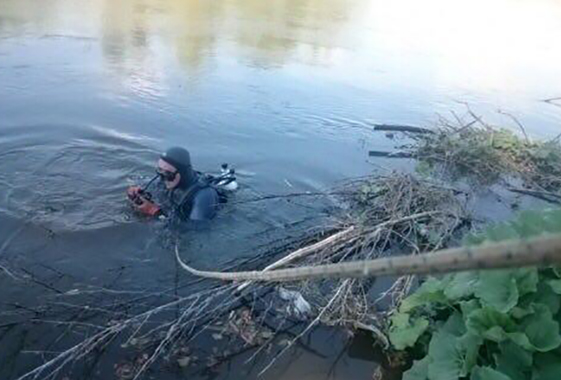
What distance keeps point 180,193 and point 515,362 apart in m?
3.90

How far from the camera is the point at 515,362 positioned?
2.99 metres

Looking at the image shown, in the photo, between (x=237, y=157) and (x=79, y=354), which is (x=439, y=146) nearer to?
(x=237, y=157)

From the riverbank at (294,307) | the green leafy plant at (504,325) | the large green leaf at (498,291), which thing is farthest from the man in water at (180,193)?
the large green leaf at (498,291)

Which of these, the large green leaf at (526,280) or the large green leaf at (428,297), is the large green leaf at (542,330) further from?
the large green leaf at (428,297)

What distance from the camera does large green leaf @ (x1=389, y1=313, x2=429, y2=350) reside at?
3.88m

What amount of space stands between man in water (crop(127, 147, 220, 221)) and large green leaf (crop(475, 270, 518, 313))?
10.9ft

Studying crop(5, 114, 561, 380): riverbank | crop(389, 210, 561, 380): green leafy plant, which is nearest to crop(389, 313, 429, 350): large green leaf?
crop(5, 114, 561, 380): riverbank

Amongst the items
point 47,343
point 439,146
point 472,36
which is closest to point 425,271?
point 47,343

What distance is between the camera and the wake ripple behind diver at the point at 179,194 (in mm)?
5715

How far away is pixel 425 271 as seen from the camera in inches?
34.9

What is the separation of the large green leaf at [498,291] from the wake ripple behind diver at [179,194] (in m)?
3.33

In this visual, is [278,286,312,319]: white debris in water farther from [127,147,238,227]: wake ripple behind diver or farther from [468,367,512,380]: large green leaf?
[468,367,512,380]: large green leaf

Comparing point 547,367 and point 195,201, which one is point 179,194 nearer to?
point 195,201

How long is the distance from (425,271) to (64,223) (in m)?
5.56
